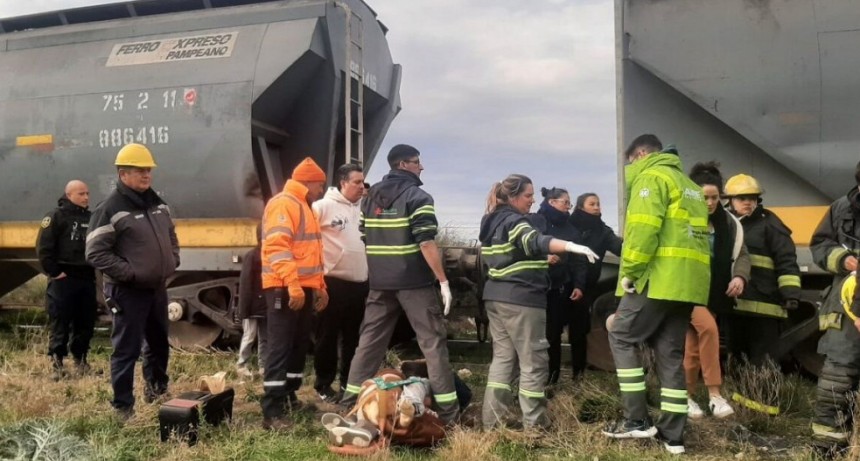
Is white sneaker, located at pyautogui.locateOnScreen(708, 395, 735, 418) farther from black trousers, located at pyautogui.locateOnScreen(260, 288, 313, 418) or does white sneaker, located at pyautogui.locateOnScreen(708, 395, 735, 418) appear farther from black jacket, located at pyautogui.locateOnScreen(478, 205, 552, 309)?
black trousers, located at pyautogui.locateOnScreen(260, 288, 313, 418)

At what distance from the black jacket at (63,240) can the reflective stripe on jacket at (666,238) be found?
470 centimetres

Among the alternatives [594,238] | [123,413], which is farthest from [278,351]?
[594,238]

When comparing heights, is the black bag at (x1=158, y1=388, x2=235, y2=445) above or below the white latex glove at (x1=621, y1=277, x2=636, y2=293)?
below

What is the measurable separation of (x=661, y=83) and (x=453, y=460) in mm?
3379

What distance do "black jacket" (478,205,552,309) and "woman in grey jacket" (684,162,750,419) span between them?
1177mm

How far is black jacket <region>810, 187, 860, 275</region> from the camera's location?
3.81 metres

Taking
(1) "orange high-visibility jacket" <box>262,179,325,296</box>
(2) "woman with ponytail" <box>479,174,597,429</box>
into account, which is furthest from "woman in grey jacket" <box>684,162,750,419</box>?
(1) "orange high-visibility jacket" <box>262,179,325,296</box>

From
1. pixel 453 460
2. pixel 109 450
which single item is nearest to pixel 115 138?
pixel 109 450

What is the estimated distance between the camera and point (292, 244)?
4.51 meters

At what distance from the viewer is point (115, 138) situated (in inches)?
259

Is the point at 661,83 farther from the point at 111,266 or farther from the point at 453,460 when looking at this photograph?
the point at 111,266

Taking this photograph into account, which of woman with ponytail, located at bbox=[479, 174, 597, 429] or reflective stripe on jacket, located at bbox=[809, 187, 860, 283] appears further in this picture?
woman with ponytail, located at bbox=[479, 174, 597, 429]

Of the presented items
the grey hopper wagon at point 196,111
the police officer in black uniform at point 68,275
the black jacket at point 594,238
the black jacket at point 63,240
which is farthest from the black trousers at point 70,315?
the black jacket at point 594,238

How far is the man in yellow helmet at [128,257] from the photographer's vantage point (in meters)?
4.42
